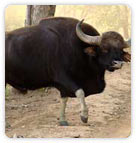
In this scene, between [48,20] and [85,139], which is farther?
[48,20]

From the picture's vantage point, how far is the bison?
7.92 m

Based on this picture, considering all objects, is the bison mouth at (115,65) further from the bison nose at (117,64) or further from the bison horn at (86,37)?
the bison horn at (86,37)

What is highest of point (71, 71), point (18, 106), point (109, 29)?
point (109, 29)

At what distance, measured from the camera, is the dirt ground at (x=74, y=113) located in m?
7.80

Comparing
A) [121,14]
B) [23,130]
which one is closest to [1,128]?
[23,130]

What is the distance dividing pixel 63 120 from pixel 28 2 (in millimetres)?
1488

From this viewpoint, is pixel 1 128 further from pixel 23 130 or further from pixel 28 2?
pixel 28 2

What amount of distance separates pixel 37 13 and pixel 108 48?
122 cm

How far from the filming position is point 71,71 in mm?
8023

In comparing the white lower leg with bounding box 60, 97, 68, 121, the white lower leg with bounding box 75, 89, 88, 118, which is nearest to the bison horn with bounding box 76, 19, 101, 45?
the white lower leg with bounding box 75, 89, 88, 118

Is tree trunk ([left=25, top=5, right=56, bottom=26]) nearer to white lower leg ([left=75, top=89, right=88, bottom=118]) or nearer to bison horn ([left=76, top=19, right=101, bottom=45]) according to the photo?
bison horn ([left=76, top=19, right=101, bottom=45])

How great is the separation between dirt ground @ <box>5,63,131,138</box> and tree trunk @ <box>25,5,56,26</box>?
0.93 m

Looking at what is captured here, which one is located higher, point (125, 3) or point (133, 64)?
point (125, 3)

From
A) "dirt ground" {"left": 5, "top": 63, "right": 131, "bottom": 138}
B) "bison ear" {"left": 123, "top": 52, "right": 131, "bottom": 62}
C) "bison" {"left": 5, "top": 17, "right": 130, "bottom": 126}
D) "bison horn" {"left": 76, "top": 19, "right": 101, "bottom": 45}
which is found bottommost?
"dirt ground" {"left": 5, "top": 63, "right": 131, "bottom": 138}
